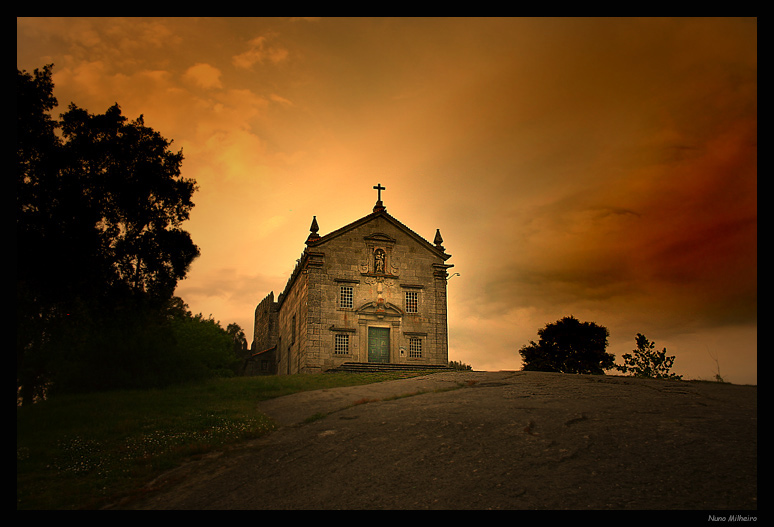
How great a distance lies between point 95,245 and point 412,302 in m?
22.0

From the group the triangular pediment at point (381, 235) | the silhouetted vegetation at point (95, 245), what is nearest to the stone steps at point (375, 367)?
the triangular pediment at point (381, 235)

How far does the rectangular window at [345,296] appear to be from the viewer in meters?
34.9

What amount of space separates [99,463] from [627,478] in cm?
1071

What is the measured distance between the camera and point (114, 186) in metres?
18.9

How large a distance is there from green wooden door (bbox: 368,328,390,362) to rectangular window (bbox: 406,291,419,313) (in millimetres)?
2164

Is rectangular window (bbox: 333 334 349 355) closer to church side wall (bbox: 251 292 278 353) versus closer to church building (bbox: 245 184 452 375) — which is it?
church building (bbox: 245 184 452 375)

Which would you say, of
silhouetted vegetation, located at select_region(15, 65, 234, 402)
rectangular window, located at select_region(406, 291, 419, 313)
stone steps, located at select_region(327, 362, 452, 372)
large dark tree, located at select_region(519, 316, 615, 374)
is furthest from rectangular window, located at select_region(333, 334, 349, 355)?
large dark tree, located at select_region(519, 316, 615, 374)

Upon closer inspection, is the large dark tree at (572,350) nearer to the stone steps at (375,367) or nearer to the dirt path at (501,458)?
the stone steps at (375,367)

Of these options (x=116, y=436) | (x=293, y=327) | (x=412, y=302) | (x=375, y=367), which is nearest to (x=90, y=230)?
(x=116, y=436)

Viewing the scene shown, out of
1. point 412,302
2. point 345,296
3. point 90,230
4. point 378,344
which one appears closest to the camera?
point 90,230

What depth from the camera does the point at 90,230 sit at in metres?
17.4

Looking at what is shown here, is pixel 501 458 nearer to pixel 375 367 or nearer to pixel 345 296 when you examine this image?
pixel 375 367
